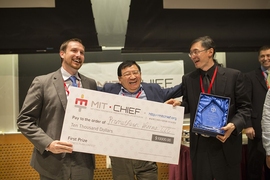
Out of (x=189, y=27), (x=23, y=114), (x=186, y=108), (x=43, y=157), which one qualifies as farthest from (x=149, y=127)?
(x=189, y=27)

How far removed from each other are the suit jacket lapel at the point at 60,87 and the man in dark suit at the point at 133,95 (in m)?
0.50

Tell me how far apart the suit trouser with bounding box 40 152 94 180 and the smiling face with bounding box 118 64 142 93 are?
0.70m

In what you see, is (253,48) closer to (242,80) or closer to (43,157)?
(242,80)

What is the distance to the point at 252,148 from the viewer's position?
3.38m

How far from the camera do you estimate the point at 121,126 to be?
6.84ft

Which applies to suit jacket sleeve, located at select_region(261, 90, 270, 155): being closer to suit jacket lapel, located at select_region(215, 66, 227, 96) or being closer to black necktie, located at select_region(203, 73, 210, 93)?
suit jacket lapel, located at select_region(215, 66, 227, 96)

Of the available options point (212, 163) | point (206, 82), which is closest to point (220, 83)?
point (206, 82)

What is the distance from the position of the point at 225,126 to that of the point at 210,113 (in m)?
0.15

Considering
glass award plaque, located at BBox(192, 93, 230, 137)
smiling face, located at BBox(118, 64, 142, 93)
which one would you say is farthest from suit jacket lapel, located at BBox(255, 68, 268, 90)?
smiling face, located at BBox(118, 64, 142, 93)

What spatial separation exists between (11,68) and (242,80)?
3.05 meters

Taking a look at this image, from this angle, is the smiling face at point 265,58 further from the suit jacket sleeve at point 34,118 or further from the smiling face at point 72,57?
the suit jacket sleeve at point 34,118

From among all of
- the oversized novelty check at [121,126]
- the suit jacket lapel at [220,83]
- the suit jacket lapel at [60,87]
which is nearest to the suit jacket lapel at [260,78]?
the suit jacket lapel at [220,83]

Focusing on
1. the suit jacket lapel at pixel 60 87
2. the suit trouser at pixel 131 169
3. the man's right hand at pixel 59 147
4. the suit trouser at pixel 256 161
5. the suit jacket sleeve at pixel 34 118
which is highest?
the suit jacket lapel at pixel 60 87

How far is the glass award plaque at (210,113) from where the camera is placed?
2188 millimetres
